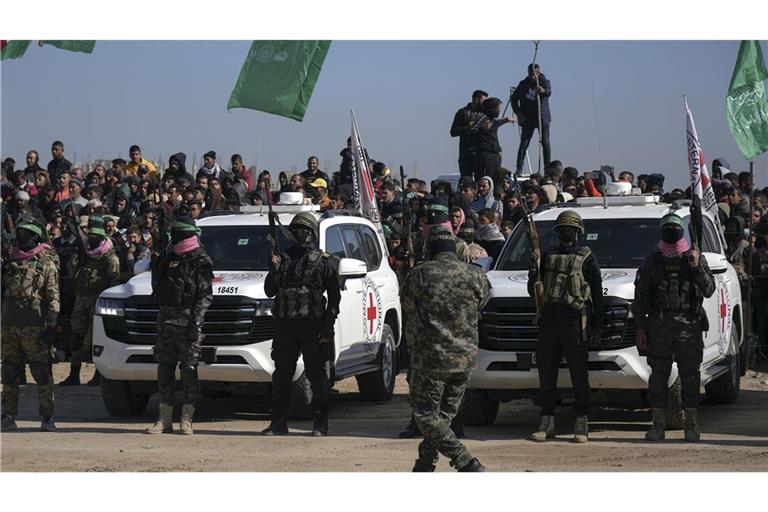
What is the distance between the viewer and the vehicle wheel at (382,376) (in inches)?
590

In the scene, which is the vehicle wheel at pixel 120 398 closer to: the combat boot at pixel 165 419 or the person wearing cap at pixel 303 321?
the combat boot at pixel 165 419

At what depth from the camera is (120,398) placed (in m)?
13.8

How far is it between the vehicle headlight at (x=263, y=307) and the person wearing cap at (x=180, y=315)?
53 centimetres

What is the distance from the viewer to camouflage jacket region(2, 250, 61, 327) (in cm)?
1267

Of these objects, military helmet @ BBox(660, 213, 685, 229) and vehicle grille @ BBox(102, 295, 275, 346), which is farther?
vehicle grille @ BBox(102, 295, 275, 346)

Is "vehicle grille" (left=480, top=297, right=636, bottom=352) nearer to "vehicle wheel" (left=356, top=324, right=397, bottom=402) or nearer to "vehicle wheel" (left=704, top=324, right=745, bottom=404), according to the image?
"vehicle wheel" (left=704, top=324, right=745, bottom=404)

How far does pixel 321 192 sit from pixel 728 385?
804cm

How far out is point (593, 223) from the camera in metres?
13.4

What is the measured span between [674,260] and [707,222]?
263cm

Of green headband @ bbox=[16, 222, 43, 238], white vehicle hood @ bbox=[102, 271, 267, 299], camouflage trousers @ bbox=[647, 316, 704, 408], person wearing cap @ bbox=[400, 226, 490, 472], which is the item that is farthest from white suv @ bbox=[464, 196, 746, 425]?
green headband @ bbox=[16, 222, 43, 238]

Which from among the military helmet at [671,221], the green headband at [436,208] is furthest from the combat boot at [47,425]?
the military helmet at [671,221]

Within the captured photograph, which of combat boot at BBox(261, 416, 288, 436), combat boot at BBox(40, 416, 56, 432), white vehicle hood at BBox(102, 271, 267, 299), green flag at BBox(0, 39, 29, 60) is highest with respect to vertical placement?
green flag at BBox(0, 39, 29, 60)

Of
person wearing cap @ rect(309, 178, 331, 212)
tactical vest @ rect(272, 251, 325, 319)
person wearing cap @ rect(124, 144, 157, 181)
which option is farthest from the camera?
person wearing cap @ rect(124, 144, 157, 181)

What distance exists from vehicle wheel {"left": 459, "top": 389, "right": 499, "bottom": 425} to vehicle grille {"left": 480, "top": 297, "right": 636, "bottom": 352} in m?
0.63
